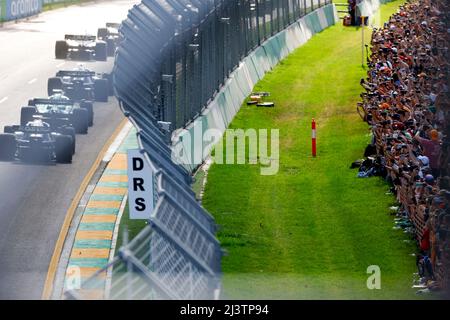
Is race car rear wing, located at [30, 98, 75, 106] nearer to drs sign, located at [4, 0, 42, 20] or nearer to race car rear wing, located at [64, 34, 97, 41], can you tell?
race car rear wing, located at [64, 34, 97, 41]

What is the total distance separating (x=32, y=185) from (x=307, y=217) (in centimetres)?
670

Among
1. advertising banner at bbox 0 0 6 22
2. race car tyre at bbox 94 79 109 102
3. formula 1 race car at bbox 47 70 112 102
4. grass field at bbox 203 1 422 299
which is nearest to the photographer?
grass field at bbox 203 1 422 299

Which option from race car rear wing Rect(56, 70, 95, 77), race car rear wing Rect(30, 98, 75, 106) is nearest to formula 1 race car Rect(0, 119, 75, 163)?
race car rear wing Rect(30, 98, 75, 106)

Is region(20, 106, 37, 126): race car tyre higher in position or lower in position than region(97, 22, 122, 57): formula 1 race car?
higher

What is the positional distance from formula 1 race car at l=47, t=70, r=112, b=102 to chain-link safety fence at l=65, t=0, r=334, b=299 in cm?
458

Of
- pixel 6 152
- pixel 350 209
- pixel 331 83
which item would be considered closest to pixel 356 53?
pixel 331 83

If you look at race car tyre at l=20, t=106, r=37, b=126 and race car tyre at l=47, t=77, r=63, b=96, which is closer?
race car tyre at l=20, t=106, r=37, b=126

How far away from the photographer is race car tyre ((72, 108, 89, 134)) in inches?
1310

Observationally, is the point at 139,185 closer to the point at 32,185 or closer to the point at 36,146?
the point at 32,185

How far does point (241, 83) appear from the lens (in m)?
36.2

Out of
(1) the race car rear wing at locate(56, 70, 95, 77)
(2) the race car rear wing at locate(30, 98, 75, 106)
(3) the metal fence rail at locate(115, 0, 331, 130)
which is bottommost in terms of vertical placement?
(1) the race car rear wing at locate(56, 70, 95, 77)

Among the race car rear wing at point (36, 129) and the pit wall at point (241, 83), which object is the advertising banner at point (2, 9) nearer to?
the pit wall at point (241, 83)

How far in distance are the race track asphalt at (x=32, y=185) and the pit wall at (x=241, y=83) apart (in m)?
2.57

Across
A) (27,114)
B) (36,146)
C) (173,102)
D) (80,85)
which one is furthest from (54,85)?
(173,102)
